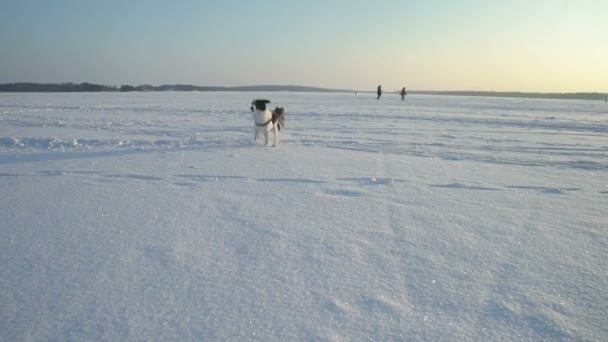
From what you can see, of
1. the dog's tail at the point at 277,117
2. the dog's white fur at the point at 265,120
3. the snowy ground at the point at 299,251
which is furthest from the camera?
the dog's tail at the point at 277,117

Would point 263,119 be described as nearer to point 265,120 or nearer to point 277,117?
point 265,120

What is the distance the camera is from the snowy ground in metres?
1.51

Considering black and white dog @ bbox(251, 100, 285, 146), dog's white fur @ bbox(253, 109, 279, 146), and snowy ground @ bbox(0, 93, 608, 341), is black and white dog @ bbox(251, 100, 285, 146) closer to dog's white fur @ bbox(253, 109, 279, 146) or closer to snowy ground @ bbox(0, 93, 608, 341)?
dog's white fur @ bbox(253, 109, 279, 146)

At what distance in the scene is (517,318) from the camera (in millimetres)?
1561

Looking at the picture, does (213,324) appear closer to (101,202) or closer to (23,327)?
(23,327)

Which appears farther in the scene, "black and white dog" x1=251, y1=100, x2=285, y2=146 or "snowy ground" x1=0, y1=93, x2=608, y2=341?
"black and white dog" x1=251, y1=100, x2=285, y2=146

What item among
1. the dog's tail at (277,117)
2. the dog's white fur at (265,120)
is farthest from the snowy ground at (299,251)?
the dog's tail at (277,117)

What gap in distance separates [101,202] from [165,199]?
52cm

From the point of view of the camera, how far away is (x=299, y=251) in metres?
2.18

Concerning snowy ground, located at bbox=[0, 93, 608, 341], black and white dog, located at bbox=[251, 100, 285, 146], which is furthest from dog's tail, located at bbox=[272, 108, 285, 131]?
snowy ground, located at bbox=[0, 93, 608, 341]

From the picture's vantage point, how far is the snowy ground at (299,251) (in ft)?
4.94

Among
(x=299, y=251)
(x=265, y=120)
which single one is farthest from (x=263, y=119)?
(x=299, y=251)

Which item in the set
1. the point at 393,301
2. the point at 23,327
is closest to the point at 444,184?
the point at 393,301

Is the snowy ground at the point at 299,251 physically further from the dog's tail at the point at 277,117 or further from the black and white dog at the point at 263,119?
the dog's tail at the point at 277,117
